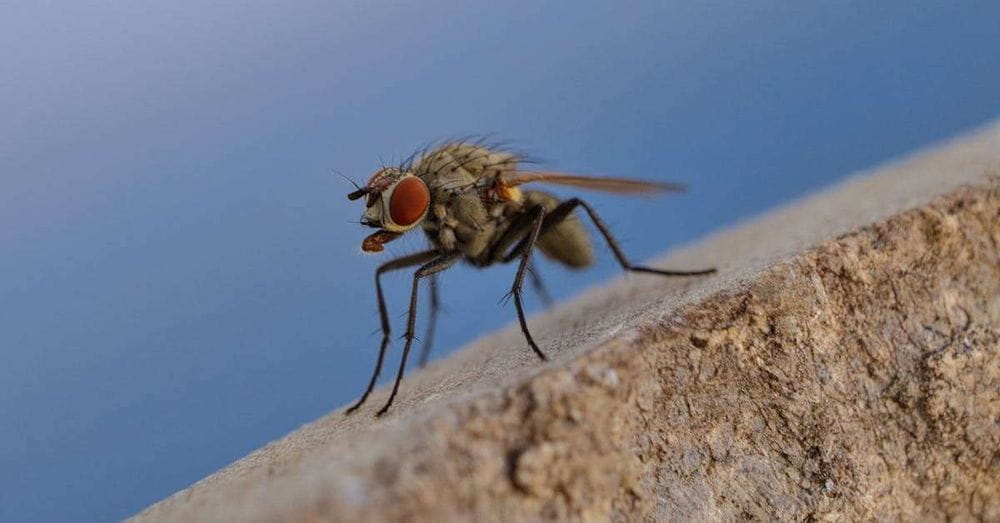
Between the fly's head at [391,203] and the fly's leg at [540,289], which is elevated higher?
the fly's head at [391,203]

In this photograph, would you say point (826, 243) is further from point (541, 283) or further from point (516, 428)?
point (541, 283)

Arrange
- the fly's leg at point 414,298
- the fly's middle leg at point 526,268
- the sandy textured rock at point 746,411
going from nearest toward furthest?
the sandy textured rock at point 746,411 < the fly's middle leg at point 526,268 < the fly's leg at point 414,298

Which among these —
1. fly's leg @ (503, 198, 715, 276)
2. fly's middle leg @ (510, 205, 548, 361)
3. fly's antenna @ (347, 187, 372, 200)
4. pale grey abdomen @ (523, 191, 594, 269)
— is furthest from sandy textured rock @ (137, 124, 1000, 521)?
pale grey abdomen @ (523, 191, 594, 269)

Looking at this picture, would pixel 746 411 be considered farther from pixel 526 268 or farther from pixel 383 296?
pixel 383 296

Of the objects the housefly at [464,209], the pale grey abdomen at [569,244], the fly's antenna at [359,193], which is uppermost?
the fly's antenna at [359,193]

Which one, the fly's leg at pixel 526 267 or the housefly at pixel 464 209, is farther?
the housefly at pixel 464 209

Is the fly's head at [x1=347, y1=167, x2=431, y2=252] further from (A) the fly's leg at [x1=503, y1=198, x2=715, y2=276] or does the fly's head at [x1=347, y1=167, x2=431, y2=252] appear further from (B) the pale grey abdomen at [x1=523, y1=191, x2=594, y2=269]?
(B) the pale grey abdomen at [x1=523, y1=191, x2=594, y2=269]

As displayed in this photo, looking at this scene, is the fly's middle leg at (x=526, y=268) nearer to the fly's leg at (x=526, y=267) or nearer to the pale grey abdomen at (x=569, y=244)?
the fly's leg at (x=526, y=267)

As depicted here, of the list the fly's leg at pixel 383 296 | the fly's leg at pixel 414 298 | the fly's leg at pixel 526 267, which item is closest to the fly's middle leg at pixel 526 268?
the fly's leg at pixel 526 267
